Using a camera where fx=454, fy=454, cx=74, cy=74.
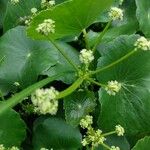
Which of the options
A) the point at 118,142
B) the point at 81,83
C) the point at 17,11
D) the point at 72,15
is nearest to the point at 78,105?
the point at 81,83

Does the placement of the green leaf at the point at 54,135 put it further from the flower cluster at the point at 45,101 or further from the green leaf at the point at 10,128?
the flower cluster at the point at 45,101

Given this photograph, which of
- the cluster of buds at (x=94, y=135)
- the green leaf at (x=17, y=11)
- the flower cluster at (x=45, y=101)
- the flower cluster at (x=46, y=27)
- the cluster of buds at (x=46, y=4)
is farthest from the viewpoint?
the green leaf at (x=17, y=11)

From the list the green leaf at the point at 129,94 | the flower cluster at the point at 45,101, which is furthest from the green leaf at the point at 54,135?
the flower cluster at the point at 45,101

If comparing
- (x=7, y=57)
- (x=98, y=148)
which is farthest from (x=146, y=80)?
(x=7, y=57)

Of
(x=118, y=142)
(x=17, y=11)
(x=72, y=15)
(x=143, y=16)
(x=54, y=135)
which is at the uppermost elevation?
(x=72, y=15)

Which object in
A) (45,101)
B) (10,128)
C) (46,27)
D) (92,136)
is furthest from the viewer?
(10,128)

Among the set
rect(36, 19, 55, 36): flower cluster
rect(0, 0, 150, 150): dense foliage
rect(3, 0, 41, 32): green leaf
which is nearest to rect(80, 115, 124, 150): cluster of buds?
rect(0, 0, 150, 150): dense foliage

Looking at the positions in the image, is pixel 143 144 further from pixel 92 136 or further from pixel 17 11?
pixel 17 11
